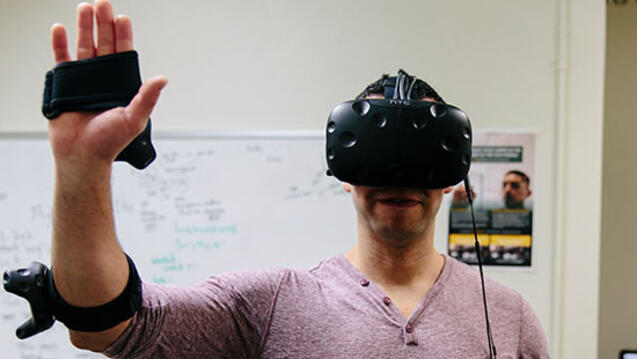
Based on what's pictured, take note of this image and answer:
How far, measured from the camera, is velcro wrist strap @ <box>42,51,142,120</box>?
70cm

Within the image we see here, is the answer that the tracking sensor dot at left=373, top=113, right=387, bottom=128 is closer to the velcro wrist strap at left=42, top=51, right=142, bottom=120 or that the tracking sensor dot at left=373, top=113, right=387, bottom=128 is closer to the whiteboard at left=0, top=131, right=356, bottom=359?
the velcro wrist strap at left=42, top=51, right=142, bottom=120

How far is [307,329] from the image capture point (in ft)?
3.06

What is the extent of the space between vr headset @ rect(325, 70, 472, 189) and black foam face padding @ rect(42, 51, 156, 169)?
34cm

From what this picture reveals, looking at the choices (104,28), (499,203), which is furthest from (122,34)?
(499,203)

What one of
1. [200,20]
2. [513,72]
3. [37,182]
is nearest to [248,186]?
[200,20]

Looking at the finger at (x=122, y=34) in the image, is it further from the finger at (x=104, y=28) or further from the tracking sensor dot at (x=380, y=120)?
the tracking sensor dot at (x=380, y=120)

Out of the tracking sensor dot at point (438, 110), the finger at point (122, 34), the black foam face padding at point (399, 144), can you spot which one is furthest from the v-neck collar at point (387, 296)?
the finger at point (122, 34)

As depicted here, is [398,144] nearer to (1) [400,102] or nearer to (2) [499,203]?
(1) [400,102]

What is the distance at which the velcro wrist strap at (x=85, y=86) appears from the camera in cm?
70

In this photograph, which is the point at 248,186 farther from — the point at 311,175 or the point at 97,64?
the point at 97,64

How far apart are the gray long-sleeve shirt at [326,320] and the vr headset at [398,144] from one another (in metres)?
0.24

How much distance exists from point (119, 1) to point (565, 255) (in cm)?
204

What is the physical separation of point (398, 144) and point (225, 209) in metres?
1.35

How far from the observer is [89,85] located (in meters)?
0.70
